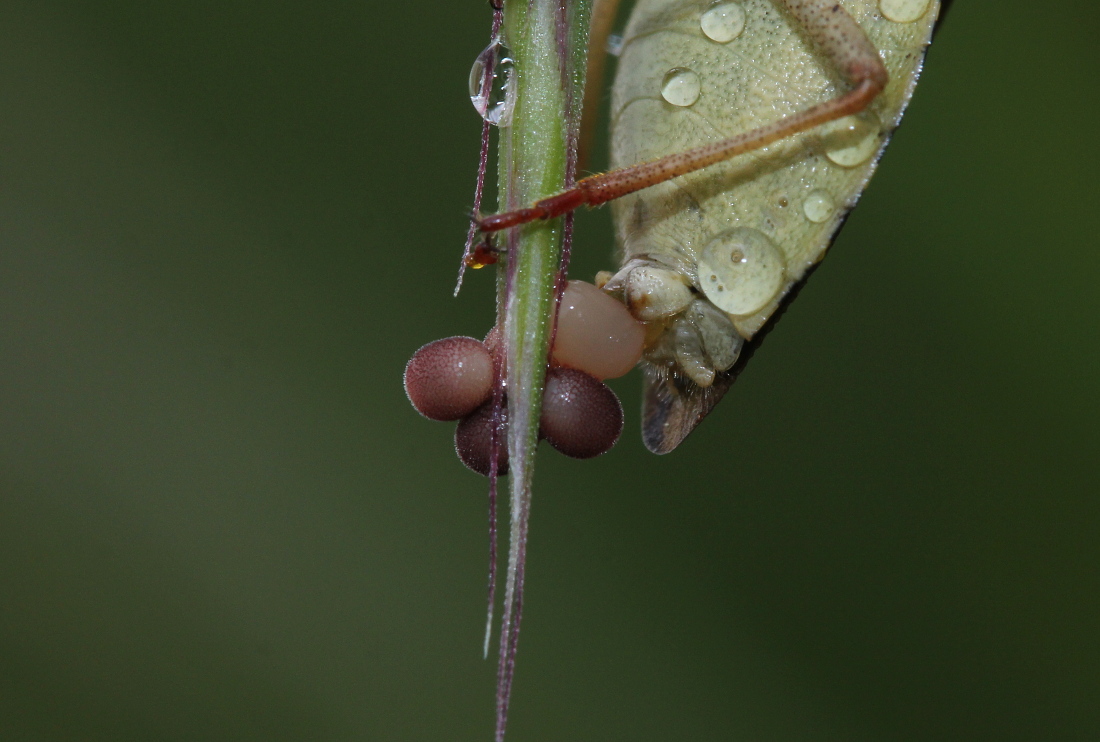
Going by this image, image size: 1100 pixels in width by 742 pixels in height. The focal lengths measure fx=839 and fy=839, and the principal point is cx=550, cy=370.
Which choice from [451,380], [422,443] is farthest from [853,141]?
[422,443]

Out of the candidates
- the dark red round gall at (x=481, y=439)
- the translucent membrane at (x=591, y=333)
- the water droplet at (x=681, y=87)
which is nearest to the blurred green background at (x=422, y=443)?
the water droplet at (x=681, y=87)

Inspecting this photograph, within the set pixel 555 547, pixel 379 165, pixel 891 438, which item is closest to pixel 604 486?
pixel 555 547

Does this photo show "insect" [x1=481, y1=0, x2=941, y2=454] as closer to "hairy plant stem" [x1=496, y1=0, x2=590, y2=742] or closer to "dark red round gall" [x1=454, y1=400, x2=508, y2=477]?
"hairy plant stem" [x1=496, y1=0, x2=590, y2=742]

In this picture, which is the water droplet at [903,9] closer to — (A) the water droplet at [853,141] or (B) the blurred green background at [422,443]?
(A) the water droplet at [853,141]

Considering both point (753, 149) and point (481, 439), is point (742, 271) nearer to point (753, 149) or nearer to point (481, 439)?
point (753, 149)

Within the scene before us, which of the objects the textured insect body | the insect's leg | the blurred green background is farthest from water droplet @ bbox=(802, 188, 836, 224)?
the blurred green background

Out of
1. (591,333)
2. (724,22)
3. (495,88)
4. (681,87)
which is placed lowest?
(591,333)

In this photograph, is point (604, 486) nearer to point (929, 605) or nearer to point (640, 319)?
point (929, 605)
